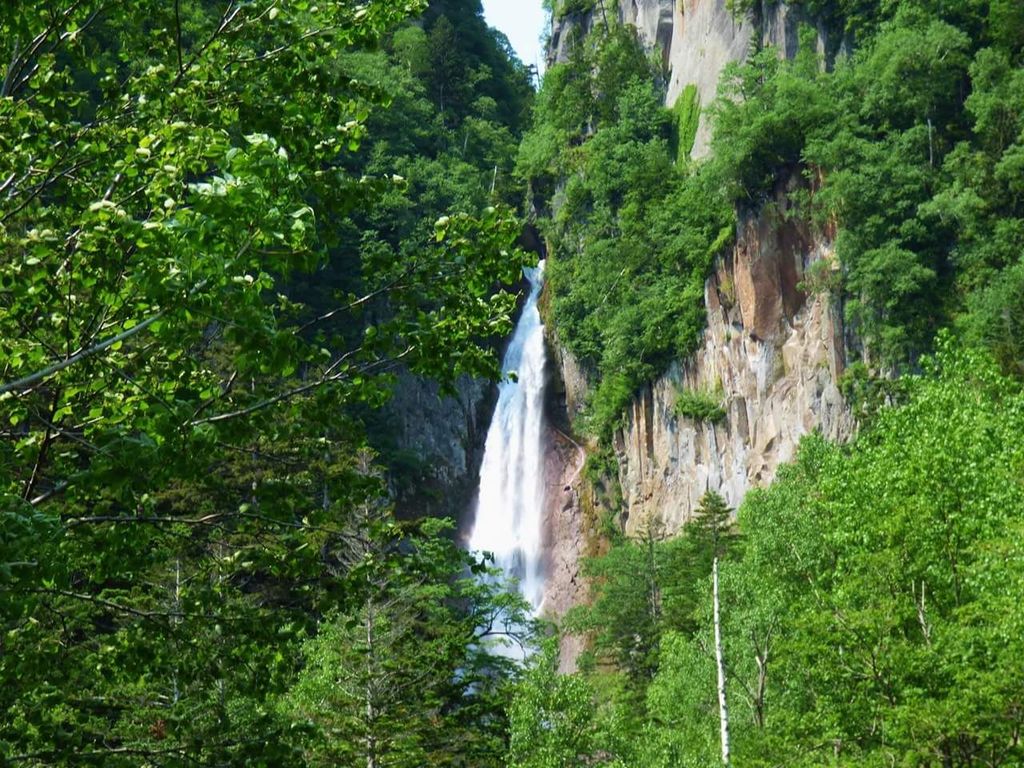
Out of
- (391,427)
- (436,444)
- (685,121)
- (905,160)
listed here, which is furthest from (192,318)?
(685,121)

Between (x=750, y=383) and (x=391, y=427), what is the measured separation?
18507 millimetres

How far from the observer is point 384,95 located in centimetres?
642

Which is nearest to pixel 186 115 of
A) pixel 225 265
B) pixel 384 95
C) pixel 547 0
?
pixel 384 95

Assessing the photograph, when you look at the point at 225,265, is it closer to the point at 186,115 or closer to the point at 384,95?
the point at 186,115

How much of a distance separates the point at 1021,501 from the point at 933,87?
26405 mm

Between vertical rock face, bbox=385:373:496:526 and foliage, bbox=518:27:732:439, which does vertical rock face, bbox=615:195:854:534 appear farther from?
vertical rock face, bbox=385:373:496:526

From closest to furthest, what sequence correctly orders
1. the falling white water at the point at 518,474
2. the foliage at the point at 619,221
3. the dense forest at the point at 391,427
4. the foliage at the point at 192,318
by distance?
the foliage at the point at 192,318
the dense forest at the point at 391,427
the foliage at the point at 619,221
the falling white water at the point at 518,474

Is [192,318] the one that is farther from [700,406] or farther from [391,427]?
[391,427]

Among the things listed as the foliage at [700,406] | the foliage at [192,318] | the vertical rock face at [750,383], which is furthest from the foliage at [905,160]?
the foliage at [192,318]

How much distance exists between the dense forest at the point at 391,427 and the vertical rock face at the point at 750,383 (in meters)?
1.01

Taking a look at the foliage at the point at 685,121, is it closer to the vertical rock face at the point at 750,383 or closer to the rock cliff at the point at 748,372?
the rock cliff at the point at 748,372

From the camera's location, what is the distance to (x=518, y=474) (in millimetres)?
51625

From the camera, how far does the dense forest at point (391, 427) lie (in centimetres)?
523

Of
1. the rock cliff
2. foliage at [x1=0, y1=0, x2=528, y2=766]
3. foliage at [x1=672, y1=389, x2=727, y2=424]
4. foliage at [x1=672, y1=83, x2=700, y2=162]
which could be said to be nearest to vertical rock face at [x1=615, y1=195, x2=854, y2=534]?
the rock cliff
